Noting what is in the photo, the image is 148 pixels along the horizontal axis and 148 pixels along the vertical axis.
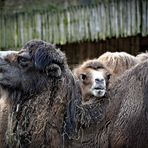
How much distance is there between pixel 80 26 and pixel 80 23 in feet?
0.21

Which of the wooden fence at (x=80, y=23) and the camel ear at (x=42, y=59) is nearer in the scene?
the camel ear at (x=42, y=59)

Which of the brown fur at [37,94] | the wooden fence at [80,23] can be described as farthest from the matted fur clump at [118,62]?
the wooden fence at [80,23]

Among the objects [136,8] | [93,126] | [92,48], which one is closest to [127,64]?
[93,126]

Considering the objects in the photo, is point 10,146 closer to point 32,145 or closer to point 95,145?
point 32,145

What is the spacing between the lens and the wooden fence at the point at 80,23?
42.3 feet

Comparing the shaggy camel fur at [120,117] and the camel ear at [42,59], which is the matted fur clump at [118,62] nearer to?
the shaggy camel fur at [120,117]

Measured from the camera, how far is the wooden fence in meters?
12.9

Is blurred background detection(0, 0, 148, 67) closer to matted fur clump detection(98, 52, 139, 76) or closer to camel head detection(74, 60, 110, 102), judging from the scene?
matted fur clump detection(98, 52, 139, 76)

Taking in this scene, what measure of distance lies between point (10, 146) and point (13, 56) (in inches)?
34.4

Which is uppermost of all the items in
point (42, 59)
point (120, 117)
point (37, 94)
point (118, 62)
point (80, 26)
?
point (80, 26)

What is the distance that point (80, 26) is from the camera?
A: 13.3 m

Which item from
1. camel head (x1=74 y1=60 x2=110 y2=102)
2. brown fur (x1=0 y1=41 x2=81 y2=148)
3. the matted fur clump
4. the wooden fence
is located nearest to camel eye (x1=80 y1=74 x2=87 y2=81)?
camel head (x1=74 y1=60 x2=110 y2=102)

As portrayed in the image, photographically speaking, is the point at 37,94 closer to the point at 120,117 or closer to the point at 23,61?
the point at 23,61

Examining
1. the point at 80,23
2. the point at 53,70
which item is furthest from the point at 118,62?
the point at 80,23
